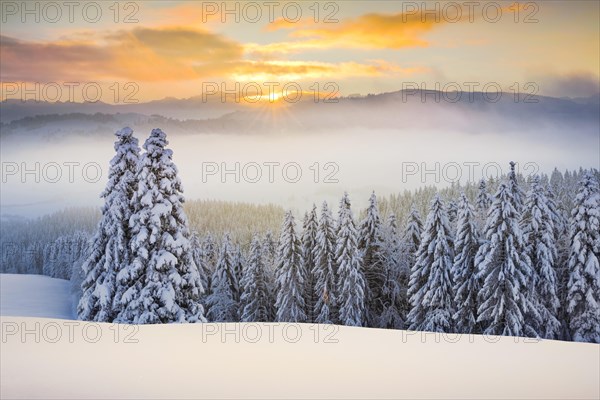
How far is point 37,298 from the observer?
1273 cm

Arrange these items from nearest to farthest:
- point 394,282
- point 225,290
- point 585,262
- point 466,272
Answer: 1. point 585,262
2. point 466,272
3. point 394,282
4. point 225,290

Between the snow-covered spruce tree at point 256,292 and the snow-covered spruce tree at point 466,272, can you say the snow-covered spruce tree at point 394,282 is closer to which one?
the snow-covered spruce tree at point 466,272

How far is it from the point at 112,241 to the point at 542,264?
283 inches

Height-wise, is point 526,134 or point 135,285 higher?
point 526,134

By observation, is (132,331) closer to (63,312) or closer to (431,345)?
(63,312)

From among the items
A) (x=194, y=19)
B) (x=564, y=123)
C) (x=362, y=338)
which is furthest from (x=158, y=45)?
(x=564, y=123)

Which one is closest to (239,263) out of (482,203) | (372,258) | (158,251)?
(158,251)

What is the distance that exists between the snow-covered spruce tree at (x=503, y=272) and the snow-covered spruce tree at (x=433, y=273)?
0.53m

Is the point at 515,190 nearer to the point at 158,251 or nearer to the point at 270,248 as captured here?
the point at 270,248

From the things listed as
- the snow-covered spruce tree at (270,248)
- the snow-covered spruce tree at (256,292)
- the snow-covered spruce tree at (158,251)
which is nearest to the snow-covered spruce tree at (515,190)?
the snow-covered spruce tree at (270,248)

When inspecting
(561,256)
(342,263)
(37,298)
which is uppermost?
(561,256)

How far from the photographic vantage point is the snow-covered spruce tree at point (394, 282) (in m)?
12.7

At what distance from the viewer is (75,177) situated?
13.1m

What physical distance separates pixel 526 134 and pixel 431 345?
4144 mm
